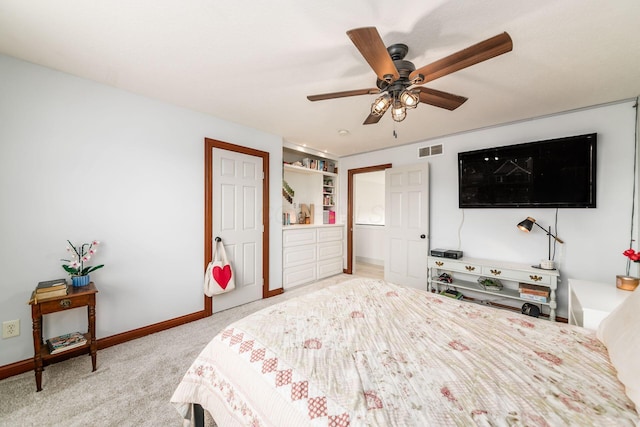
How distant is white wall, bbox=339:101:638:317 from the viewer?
2502 millimetres

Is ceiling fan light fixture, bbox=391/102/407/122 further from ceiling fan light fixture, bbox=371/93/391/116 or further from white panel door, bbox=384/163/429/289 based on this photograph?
white panel door, bbox=384/163/429/289

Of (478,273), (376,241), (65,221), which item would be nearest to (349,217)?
(376,241)

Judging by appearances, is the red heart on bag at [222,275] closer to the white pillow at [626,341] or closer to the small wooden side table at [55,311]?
the small wooden side table at [55,311]

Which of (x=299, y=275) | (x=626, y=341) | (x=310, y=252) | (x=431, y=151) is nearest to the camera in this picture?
(x=626, y=341)

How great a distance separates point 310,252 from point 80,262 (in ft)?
9.46

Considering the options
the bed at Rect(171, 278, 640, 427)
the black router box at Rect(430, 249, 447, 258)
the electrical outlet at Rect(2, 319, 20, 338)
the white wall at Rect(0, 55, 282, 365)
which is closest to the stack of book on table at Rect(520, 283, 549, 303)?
the black router box at Rect(430, 249, 447, 258)

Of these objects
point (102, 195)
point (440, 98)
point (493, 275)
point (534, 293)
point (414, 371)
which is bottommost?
point (534, 293)

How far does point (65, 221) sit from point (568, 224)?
5.07 metres

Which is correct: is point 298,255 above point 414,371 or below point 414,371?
below

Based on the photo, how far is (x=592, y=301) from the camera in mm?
1853

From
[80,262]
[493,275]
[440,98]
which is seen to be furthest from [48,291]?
[493,275]

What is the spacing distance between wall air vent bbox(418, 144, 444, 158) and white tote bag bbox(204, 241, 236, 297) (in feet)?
10.8

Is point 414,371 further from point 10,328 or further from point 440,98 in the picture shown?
point 10,328

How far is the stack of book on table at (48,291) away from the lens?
172 cm
